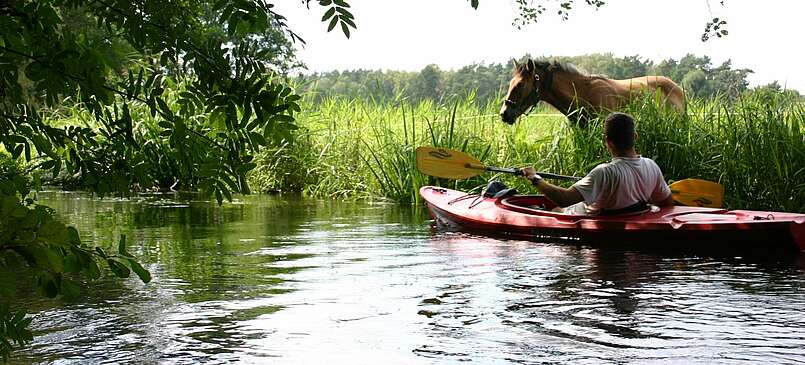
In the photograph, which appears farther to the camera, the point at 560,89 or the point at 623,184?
the point at 560,89

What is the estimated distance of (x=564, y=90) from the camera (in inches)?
471

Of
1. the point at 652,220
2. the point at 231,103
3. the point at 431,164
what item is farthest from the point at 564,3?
the point at 231,103

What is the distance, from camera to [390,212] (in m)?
12.4

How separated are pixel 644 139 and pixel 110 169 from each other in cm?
795

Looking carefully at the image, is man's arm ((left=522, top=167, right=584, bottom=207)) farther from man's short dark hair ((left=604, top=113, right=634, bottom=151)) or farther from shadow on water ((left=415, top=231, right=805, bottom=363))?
man's short dark hair ((left=604, top=113, right=634, bottom=151))

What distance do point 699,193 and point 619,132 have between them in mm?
1389

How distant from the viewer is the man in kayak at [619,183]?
791cm

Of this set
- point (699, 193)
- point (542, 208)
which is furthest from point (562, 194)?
point (542, 208)

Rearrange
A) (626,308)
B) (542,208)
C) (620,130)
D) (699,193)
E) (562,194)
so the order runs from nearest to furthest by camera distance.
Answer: (626,308), (620,130), (562,194), (699,193), (542,208)

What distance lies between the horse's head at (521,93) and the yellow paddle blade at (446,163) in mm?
1837

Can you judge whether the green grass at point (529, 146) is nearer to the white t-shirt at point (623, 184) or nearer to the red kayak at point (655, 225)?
the red kayak at point (655, 225)

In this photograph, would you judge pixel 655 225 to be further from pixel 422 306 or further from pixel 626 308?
pixel 422 306

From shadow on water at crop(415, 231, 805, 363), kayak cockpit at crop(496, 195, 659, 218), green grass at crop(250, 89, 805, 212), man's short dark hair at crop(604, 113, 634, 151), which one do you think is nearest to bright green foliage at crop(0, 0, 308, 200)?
shadow on water at crop(415, 231, 805, 363)

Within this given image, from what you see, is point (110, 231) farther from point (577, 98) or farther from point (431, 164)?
point (577, 98)
